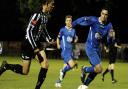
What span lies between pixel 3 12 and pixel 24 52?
109ft

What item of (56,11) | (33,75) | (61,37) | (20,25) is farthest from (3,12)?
(61,37)

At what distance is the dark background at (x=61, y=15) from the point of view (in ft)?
140

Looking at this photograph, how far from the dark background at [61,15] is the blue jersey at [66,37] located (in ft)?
67.7

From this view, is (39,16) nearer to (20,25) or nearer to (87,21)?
(87,21)

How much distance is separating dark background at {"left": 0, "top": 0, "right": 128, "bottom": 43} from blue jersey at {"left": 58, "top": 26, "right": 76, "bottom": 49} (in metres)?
20.6

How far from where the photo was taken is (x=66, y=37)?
767 inches

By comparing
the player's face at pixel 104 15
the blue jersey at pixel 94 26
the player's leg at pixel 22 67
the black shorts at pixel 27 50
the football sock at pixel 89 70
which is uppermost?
the player's face at pixel 104 15

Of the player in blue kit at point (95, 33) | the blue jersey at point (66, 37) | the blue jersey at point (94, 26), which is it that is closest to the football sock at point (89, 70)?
the player in blue kit at point (95, 33)

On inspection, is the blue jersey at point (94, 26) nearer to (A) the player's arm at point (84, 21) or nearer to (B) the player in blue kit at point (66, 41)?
(A) the player's arm at point (84, 21)

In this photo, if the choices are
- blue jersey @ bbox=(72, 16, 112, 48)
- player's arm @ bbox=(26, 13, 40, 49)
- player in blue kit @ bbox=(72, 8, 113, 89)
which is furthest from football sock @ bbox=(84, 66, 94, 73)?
player's arm @ bbox=(26, 13, 40, 49)

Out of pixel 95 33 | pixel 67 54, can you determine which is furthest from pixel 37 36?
pixel 67 54

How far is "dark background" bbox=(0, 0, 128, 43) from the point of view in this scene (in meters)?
42.8

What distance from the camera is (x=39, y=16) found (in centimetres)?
1420

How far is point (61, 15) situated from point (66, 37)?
25564 millimetres
